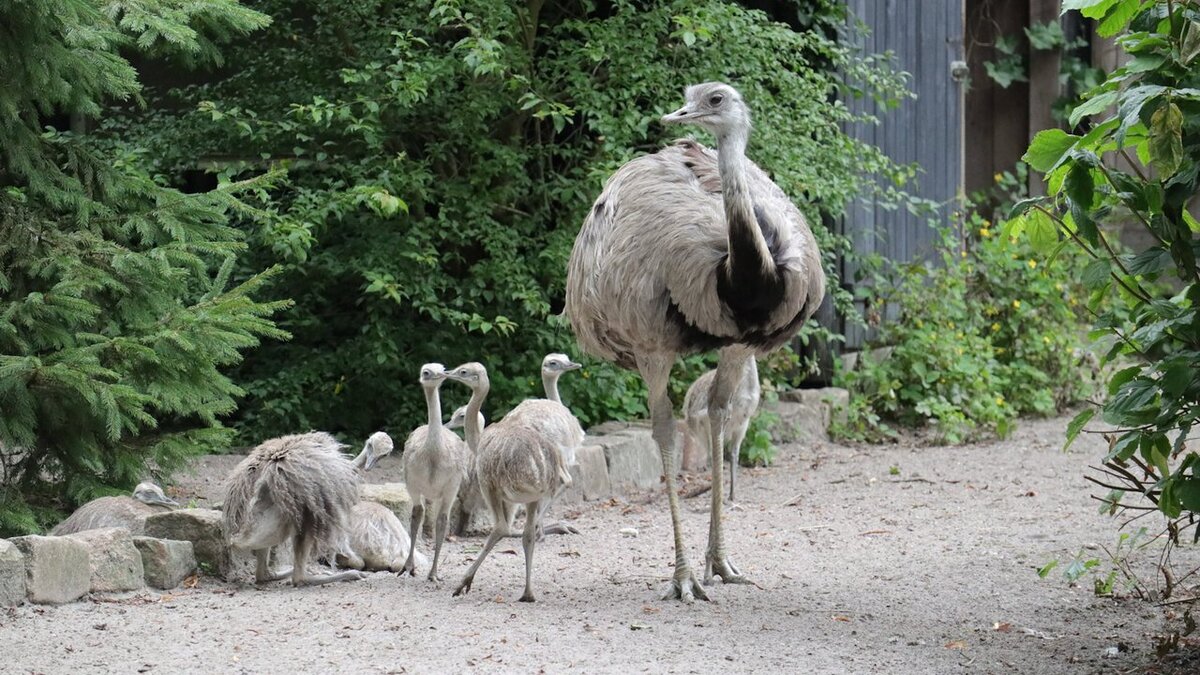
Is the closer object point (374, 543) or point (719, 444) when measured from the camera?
point (719, 444)

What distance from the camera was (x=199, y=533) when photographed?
6.25 meters

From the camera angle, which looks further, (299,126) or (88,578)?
(299,126)

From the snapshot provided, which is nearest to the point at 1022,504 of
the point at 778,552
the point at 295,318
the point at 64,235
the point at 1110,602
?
the point at 778,552

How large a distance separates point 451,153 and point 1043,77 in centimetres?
932

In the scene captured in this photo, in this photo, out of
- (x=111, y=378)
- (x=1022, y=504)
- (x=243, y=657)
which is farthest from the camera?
(x=1022, y=504)

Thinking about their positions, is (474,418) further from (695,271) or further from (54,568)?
(54,568)

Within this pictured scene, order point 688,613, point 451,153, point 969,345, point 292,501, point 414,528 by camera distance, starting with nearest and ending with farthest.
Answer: point 688,613, point 292,501, point 414,528, point 451,153, point 969,345

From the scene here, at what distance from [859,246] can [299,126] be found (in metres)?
4.87

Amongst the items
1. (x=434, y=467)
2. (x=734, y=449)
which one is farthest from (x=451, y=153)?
(x=434, y=467)

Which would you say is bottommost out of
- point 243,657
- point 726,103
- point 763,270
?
point 243,657

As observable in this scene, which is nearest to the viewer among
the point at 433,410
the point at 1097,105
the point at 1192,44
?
the point at 1192,44

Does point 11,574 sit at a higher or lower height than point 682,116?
lower

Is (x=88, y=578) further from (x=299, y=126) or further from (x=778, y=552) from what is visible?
(x=299, y=126)

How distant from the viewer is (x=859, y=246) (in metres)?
11.5
